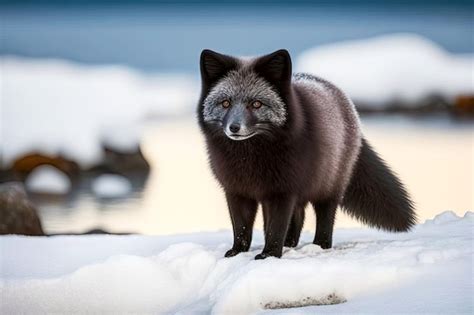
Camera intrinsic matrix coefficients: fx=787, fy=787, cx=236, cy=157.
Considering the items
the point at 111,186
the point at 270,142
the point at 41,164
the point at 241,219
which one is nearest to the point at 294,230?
the point at 241,219

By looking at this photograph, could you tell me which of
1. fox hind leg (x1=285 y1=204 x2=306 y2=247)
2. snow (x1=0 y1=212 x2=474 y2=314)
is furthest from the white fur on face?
fox hind leg (x1=285 y1=204 x2=306 y2=247)

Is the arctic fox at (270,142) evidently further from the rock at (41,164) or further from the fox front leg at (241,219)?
the rock at (41,164)

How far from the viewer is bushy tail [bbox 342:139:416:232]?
284 inches

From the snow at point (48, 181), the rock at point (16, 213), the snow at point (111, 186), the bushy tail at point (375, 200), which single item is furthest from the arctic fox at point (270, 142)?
the snow at point (48, 181)

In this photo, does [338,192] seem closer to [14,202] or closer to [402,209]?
[402,209]

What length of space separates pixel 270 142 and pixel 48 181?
29.9 feet

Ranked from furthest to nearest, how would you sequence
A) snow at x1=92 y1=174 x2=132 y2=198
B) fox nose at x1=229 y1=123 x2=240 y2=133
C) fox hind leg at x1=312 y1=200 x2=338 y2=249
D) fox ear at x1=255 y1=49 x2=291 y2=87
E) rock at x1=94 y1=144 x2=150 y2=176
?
rock at x1=94 y1=144 x2=150 y2=176 < snow at x1=92 y1=174 x2=132 y2=198 < fox hind leg at x1=312 y1=200 x2=338 y2=249 < fox ear at x1=255 y1=49 x2=291 y2=87 < fox nose at x1=229 y1=123 x2=240 y2=133

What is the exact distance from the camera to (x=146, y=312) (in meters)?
5.95

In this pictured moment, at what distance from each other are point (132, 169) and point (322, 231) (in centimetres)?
920

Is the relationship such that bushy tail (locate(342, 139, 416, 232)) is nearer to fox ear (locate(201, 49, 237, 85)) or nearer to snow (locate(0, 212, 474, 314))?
snow (locate(0, 212, 474, 314))

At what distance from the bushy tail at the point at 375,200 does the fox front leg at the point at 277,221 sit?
1286 mm

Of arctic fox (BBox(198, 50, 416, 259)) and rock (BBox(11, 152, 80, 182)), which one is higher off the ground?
arctic fox (BBox(198, 50, 416, 259))

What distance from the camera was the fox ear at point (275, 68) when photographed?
5945 mm

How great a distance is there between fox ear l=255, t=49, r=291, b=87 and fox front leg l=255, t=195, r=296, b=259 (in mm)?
896
